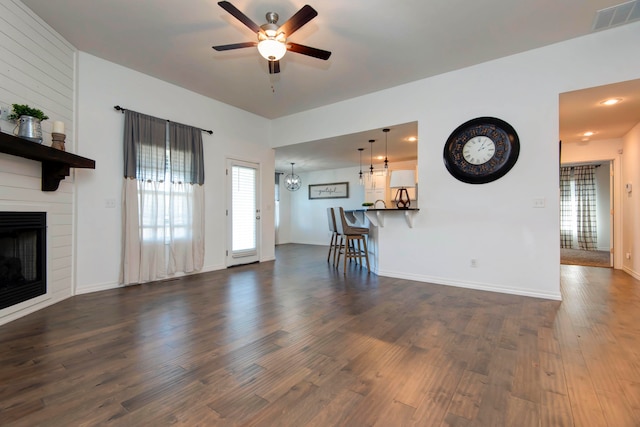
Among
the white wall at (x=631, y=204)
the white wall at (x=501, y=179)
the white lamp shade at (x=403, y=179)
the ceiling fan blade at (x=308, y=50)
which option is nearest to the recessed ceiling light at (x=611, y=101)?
the white wall at (x=501, y=179)

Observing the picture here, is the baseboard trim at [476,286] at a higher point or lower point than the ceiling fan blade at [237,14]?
lower

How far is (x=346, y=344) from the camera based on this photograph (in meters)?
2.20

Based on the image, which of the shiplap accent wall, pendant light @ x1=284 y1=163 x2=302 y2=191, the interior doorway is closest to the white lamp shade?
the shiplap accent wall

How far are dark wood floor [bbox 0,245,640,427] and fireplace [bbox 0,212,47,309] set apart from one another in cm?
28

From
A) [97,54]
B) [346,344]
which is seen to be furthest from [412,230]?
[97,54]

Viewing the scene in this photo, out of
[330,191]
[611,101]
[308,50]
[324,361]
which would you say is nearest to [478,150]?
[611,101]

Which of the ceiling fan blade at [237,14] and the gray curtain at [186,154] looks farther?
the gray curtain at [186,154]

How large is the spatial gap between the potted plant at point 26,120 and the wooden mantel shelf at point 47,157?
0.36 feet

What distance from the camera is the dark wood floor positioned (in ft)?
4.75

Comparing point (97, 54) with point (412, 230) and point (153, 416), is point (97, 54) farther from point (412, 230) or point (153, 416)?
point (412, 230)

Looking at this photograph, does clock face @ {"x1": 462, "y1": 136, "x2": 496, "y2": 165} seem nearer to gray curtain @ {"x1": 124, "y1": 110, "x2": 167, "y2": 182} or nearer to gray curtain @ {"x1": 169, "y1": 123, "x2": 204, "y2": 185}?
gray curtain @ {"x1": 169, "y1": 123, "x2": 204, "y2": 185}

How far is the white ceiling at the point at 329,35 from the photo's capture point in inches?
107

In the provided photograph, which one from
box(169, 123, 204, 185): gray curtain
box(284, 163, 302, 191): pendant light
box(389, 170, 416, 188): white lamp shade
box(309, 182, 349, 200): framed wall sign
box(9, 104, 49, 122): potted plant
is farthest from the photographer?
box(309, 182, 349, 200): framed wall sign

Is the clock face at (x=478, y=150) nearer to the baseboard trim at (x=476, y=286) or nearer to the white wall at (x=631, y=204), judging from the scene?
the baseboard trim at (x=476, y=286)
